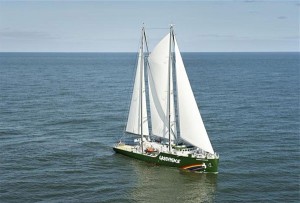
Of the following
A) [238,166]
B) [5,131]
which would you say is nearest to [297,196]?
[238,166]

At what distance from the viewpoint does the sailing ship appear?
2542 inches

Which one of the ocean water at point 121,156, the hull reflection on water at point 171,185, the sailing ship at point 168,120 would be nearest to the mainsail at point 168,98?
the sailing ship at point 168,120

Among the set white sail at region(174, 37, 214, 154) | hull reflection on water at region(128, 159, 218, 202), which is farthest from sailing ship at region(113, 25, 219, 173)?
hull reflection on water at region(128, 159, 218, 202)

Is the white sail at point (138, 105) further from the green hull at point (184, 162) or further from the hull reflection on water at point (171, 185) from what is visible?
the hull reflection on water at point (171, 185)

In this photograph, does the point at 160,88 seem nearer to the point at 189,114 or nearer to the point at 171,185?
the point at 189,114

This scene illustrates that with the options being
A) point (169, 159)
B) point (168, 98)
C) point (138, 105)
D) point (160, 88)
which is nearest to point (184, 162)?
point (169, 159)

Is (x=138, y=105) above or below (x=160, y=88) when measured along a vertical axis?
below

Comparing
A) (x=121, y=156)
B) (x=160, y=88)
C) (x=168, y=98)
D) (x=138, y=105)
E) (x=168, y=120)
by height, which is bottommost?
(x=121, y=156)

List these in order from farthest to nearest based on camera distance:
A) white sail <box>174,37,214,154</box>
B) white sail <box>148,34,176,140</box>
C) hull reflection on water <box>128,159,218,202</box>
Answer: white sail <box>148,34,176,140</box> < white sail <box>174,37,214,154</box> < hull reflection on water <box>128,159,218,202</box>

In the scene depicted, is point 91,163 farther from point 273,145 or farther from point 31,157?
point 273,145

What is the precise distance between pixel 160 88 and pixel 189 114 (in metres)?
6.17

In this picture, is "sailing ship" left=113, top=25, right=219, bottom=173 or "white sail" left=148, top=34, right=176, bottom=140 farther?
"white sail" left=148, top=34, right=176, bottom=140

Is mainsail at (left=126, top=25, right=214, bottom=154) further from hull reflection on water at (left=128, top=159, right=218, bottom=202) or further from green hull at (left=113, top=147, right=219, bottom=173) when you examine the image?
hull reflection on water at (left=128, top=159, right=218, bottom=202)

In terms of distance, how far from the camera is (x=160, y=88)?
68250mm
